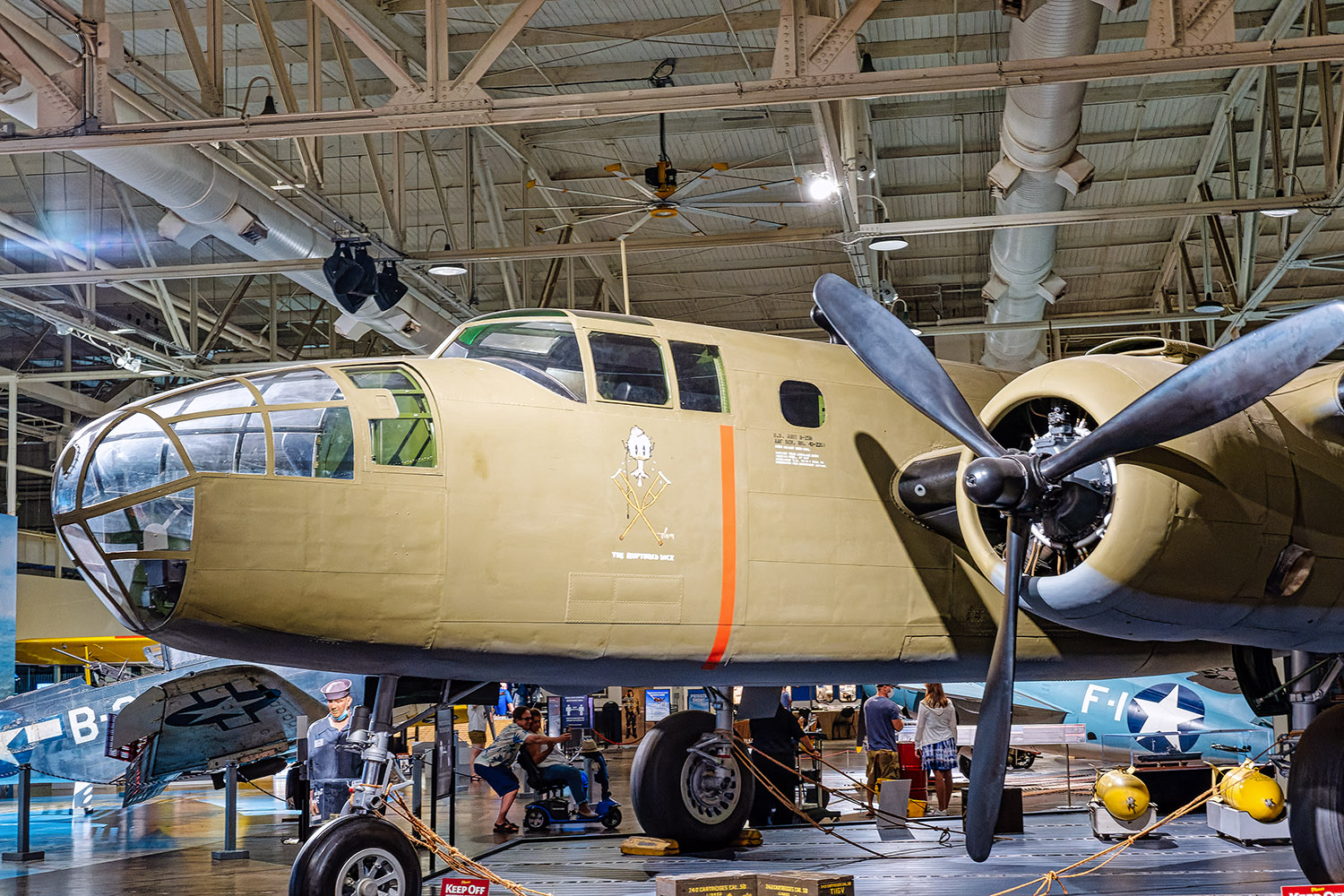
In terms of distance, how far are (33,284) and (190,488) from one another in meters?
10.8

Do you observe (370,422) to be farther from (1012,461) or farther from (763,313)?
(763,313)

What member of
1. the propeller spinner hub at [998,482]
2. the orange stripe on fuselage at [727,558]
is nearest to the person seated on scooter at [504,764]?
the orange stripe on fuselage at [727,558]

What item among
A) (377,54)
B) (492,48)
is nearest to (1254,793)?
(492,48)

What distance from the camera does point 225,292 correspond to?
2348 centimetres

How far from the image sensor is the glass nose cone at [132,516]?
6312 millimetres

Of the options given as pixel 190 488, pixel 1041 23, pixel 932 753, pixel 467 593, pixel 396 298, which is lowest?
pixel 932 753

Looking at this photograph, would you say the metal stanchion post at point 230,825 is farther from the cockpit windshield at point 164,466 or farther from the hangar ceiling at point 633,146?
the cockpit windshield at point 164,466

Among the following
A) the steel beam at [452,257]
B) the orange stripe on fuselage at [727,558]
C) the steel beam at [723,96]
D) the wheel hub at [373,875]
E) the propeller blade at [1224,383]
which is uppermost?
the steel beam at [452,257]

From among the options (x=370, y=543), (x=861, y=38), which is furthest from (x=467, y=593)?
(x=861, y=38)

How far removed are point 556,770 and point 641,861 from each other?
11.9 feet

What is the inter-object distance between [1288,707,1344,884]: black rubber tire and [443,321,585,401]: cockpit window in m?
5.29

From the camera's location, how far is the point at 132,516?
631cm

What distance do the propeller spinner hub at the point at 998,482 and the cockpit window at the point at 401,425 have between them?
2.94 meters

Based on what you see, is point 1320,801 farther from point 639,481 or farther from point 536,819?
point 536,819
